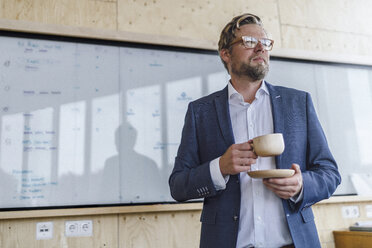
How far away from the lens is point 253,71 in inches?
52.4

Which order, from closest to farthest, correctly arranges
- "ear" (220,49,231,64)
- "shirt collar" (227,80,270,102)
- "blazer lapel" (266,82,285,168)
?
"blazer lapel" (266,82,285,168)
"shirt collar" (227,80,270,102)
"ear" (220,49,231,64)

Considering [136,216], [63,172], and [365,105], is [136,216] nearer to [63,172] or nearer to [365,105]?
[63,172]

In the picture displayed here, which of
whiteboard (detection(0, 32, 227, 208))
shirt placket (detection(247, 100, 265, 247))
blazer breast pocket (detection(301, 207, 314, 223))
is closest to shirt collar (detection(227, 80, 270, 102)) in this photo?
shirt placket (detection(247, 100, 265, 247))

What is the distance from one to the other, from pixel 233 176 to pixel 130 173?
0.84 meters

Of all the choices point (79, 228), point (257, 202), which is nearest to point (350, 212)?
point (257, 202)

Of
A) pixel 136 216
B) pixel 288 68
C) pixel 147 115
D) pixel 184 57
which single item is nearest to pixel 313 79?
pixel 288 68

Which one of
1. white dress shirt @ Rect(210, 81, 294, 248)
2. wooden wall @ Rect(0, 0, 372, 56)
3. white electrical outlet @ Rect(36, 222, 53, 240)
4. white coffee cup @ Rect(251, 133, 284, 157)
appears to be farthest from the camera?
wooden wall @ Rect(0, 0, 372, 56)

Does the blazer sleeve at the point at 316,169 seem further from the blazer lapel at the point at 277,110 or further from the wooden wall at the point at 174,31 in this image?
the wooden wall at the point at 174,31

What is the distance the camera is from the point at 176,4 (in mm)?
2236

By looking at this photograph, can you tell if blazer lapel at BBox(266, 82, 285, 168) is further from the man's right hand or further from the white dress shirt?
the man's right hand

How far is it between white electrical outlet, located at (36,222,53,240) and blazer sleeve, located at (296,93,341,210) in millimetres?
1200

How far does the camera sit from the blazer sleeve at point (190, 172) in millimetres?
1152

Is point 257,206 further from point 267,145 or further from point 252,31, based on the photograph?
point 252,31

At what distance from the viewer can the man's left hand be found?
1.04m
